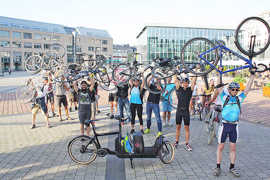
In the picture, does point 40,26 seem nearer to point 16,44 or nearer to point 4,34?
point 16,44

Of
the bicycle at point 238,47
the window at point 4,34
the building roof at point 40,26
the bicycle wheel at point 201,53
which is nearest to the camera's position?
the bicycle at point 238,47

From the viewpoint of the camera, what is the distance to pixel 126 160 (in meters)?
4.66

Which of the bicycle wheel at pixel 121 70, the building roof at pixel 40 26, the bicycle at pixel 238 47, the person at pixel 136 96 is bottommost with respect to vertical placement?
the person at pixel 136 96

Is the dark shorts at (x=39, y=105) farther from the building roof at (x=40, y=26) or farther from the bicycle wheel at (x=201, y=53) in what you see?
the building roof at (x=40, y=26)

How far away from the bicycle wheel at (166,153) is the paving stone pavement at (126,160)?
127 mm

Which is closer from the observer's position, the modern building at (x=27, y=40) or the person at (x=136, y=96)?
the person at (x=136, y=96)

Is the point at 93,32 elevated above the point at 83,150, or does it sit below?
above

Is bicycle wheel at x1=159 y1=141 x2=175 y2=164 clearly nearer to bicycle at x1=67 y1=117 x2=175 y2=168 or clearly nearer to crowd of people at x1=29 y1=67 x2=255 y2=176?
bicycle at x1=67 y1=117 x2=175 y2=168

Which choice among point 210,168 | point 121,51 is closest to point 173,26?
point 210,168

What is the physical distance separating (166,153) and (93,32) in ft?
291

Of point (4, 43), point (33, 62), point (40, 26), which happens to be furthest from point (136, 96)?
point (40, 26)

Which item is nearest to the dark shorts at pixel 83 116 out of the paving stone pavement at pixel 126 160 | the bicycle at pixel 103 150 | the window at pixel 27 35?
the paving stone pavement at pixel 126 160

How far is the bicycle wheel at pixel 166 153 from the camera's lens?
4.34 metres

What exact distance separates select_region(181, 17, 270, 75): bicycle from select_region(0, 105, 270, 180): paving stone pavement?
2244mm
